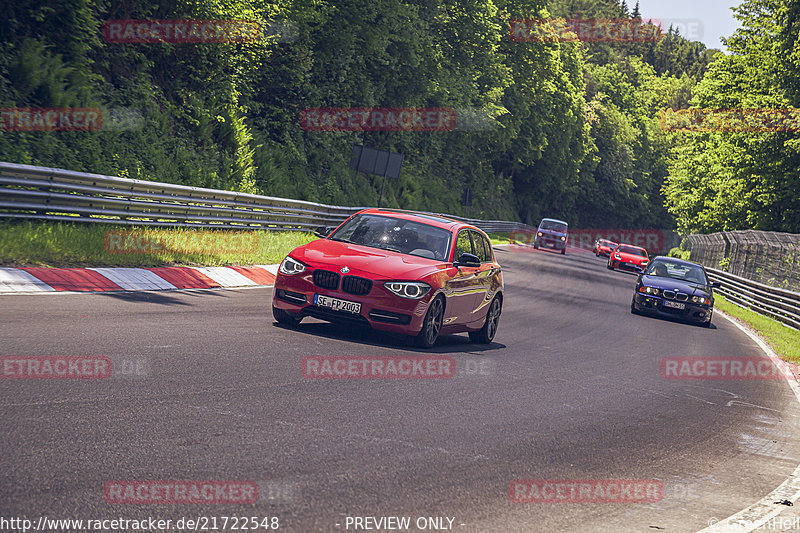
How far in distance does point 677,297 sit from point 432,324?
12401mm

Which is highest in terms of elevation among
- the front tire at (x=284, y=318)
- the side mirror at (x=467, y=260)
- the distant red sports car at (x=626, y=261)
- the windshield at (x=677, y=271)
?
the side mirror at (x=467, y=260)

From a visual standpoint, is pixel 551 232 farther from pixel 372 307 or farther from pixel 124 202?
pixel 372 307

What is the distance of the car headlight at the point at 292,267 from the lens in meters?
10.4

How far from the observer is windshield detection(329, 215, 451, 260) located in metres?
11.2

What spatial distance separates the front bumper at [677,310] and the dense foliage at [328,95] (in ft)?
40.6

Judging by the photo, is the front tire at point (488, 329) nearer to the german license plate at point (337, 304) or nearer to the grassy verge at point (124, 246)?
the german license plate at point (337, 304)

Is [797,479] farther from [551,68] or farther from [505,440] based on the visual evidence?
[551,68]

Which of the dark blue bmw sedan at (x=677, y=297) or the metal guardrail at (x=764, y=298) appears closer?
the dark blue bmw sedan at (x=677, y=297)

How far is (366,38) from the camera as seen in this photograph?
136ft

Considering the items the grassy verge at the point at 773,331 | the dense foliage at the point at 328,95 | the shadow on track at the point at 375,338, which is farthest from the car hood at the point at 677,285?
the dense foliage at the point at 328,95

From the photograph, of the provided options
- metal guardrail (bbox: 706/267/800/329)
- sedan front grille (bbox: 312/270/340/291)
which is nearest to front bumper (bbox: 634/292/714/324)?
metal guardrail (bbox: 706/267/800/329)

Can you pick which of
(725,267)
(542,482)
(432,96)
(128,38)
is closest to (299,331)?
(542,482)

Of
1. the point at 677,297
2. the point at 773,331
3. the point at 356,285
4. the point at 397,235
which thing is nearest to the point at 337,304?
the point at 356,285

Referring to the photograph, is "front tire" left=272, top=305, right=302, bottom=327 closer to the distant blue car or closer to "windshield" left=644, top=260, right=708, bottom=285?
"windshield" left=644, top=260, right=708, bottom=285
